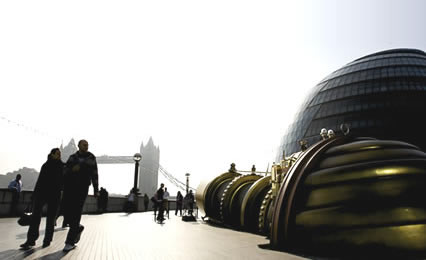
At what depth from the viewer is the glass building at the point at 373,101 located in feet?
108

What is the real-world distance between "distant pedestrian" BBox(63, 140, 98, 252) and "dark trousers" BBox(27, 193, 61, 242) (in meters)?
0.25

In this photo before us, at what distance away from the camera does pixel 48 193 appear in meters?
5.14

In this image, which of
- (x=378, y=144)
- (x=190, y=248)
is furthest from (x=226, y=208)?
(x=378, y=144)

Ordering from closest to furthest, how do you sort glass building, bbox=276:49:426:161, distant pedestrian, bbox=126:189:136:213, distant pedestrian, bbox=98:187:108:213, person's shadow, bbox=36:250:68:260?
person's shadow, bbox=36:250:68:260 → distant pedestrian, bbox=98:187:108:213 → distant pedestrian, bbox=126:189:136:213 → glass building, bbox=276:49:426:161

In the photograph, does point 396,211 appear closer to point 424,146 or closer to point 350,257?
point 350,257

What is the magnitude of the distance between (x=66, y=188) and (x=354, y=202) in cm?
482

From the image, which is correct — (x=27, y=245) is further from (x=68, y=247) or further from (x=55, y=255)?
(x=55, y=255)

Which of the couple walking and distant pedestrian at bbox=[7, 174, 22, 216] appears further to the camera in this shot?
distant pedestrian at bbox=[7, 174, 22, 216]

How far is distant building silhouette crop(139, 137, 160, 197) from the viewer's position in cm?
15538

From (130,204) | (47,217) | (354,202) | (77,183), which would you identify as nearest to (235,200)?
(77,183)

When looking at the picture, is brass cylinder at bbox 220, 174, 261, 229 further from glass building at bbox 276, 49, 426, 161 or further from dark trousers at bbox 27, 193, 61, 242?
glass building at bbox 276, 49, 426, 161

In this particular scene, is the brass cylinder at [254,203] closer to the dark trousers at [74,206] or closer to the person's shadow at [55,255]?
the dark trousers at [74,206]

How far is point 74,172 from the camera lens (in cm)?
513

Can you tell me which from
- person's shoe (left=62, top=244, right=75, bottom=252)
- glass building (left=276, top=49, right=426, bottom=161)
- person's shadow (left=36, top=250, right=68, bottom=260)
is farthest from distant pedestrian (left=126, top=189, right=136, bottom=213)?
glass building (left=276, top=49, right=426, bottom=161)
